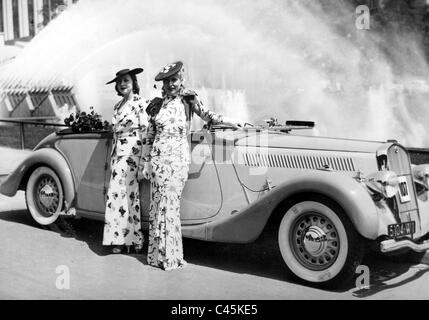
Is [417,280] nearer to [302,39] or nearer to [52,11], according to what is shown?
[302,39]

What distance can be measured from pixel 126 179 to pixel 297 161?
65.3 inches

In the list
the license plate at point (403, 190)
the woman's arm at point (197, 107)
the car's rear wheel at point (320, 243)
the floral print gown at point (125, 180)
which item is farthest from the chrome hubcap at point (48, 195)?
the license plate at point (403, 190)

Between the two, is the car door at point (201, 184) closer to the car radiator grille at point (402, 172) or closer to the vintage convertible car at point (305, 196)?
the vintage convertible car at point (305, 196)

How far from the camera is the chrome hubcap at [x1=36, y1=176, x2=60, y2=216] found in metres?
7.27

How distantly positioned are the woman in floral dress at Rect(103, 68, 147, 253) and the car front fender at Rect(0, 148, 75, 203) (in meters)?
0.86

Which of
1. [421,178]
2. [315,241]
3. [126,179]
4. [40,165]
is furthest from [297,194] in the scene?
[40,165]

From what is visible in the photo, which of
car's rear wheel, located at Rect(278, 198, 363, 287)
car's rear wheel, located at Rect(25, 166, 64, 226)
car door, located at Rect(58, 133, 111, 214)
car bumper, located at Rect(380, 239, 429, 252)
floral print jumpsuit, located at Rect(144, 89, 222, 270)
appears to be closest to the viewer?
car bumper, located at Rect(380, 239, 429, 252)

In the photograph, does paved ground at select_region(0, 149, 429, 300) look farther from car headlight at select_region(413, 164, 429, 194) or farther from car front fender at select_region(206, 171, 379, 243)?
car headlight at select_region(413, 164, 429, 194)

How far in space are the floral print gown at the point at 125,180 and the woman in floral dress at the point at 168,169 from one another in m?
0.41

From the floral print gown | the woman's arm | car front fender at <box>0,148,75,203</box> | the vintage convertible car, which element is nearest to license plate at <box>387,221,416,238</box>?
the vintage convertible car

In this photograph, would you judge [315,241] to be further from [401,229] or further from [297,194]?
[401,229]

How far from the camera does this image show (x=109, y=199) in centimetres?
635

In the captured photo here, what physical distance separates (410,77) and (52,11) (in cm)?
2584
